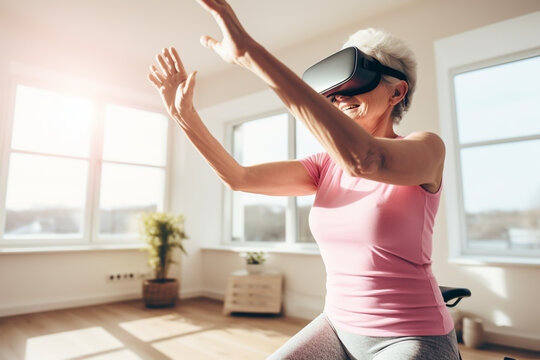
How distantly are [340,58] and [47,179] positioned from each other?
3.91m

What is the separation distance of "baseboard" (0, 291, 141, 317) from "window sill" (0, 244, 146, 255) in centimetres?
50

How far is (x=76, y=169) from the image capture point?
3988 millimetres

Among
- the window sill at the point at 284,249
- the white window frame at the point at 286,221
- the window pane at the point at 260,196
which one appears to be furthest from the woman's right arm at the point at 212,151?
the window pane at the point at 260,196

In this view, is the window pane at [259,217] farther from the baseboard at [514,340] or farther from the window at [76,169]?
the baseboard at [514,340]

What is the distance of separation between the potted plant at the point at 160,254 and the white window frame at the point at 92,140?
46cm

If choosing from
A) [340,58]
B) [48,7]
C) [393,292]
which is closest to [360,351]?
[393,292]

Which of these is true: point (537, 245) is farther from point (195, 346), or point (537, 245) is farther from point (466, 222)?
point (195, 346)

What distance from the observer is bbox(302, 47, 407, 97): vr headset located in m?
0.83

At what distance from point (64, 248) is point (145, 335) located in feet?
5.05

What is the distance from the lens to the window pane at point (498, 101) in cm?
284

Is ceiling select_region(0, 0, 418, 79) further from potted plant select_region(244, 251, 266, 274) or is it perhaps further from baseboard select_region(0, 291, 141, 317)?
baseboard select_region(0, 291, 141, 317)

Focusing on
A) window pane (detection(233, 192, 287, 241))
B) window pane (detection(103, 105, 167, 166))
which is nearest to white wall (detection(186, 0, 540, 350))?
window pane (detection(233, 192, 287, 241))

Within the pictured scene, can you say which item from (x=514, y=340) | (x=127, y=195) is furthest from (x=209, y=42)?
(x=127, y=195)

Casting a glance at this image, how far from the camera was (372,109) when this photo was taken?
907mm
